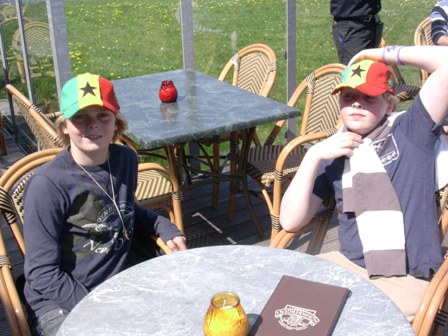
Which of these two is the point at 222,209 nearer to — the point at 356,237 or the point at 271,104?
the point at 271,104

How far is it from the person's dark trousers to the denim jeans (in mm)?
3531

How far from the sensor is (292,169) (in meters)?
3.51

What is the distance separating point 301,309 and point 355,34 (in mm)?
3552

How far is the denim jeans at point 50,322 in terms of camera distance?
1.90 m

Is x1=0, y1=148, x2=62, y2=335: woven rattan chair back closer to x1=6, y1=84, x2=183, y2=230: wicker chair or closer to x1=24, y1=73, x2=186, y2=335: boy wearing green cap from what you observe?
x1=24, y1=73, x2=186, y2=335: boy wearing green cap

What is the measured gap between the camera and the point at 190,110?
135 inches

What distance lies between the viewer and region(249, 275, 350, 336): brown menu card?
1.53 metres

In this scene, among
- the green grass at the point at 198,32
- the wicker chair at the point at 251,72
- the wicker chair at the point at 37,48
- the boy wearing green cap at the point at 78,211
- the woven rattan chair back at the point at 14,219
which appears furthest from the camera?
the green grass at the point at 198,32

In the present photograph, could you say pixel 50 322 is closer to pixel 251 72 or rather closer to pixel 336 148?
pixel 336 148

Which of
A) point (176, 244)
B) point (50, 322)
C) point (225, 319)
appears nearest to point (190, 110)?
point (176, 244)

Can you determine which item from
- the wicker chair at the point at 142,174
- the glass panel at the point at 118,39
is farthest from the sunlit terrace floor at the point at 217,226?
the glass panel at the point at 118,39

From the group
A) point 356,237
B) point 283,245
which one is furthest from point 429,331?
point 283,245

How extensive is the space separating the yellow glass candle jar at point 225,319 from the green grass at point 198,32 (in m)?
2.95

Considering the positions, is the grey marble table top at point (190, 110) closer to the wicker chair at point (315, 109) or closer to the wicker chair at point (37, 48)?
the wicker chair at point (315, 109)
